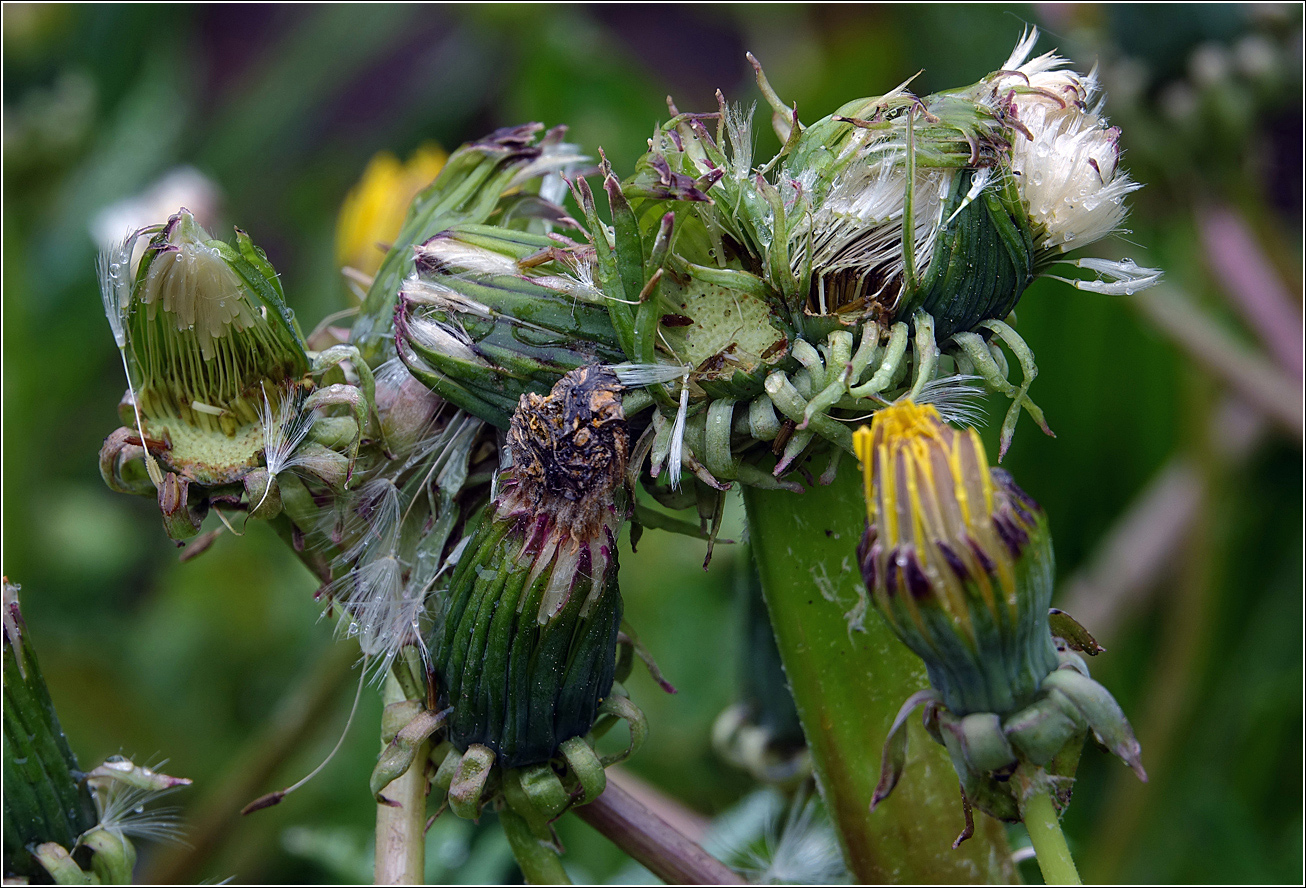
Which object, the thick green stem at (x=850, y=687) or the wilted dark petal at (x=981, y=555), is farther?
the thick green stem at (x=850, y=687)

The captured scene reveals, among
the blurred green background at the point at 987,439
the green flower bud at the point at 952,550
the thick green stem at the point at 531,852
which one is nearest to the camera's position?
the green flower bud at the point at 952,550

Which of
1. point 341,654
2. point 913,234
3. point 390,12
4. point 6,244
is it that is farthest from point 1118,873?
point 390,12

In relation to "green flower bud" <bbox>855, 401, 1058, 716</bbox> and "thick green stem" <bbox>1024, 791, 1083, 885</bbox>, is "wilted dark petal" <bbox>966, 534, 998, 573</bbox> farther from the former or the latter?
"thick green stem" <bbox>1024, 791, 1083, 885</bbox>

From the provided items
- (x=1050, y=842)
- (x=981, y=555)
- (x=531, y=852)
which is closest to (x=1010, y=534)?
(x=981, y=555)

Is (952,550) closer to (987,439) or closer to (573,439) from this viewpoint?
(573,439)

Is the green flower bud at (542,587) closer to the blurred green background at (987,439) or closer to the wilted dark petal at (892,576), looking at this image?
the wilted dark petal at (892,576)

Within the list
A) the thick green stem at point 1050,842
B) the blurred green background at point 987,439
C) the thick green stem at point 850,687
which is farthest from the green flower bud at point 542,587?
the blurred green background at point 987,439

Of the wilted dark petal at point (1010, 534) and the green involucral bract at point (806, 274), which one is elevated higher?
the green involucral bract at point (806, 274)
